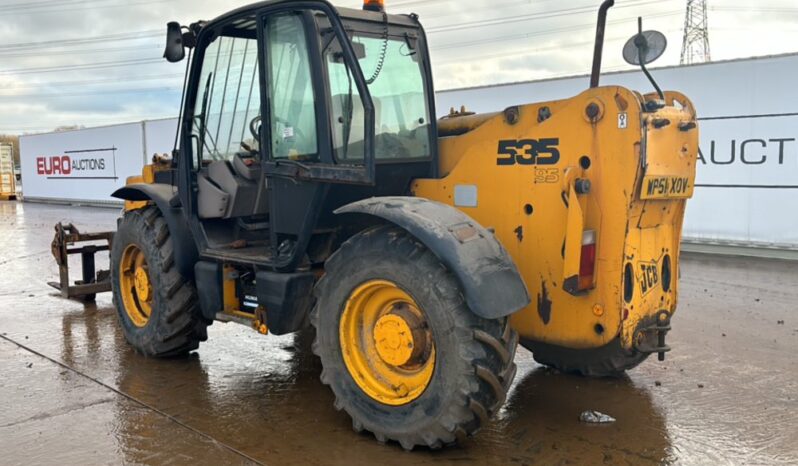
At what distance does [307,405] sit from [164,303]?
1.63 meters

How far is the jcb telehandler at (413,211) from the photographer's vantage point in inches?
149

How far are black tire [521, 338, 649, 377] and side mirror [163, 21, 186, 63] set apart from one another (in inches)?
128

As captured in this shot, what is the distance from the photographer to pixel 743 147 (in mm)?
11156

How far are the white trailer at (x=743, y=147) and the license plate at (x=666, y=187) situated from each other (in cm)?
744

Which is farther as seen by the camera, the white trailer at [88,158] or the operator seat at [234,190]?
the white trailer at [88,158]

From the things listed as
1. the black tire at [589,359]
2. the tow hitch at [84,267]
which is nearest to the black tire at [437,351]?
the black tire at [589,359]

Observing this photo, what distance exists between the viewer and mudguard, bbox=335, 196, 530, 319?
11.9 feet

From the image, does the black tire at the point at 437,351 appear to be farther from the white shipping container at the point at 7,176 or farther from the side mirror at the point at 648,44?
the white shipping container at the point at 7,176

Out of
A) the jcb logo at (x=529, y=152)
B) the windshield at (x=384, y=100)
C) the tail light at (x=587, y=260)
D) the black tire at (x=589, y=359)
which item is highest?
the windshield at (x=384, y=100)

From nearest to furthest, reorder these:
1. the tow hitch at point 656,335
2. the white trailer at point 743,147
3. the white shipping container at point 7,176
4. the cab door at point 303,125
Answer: the tow hitch at point 656,335, the cab door at point 303,125, the white trailer at point 743,147, the white shipping container at point 7,176

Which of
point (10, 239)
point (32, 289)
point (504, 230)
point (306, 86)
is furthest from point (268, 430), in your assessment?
point (10, 239)

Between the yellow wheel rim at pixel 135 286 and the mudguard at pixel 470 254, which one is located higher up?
the mudguard at pixel 470 254

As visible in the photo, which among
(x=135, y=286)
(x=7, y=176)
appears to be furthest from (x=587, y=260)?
(x=7, y=176)

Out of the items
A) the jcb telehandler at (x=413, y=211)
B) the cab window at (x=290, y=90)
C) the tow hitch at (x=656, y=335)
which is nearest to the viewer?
the jcb telehandler at (x=413, y=211)
